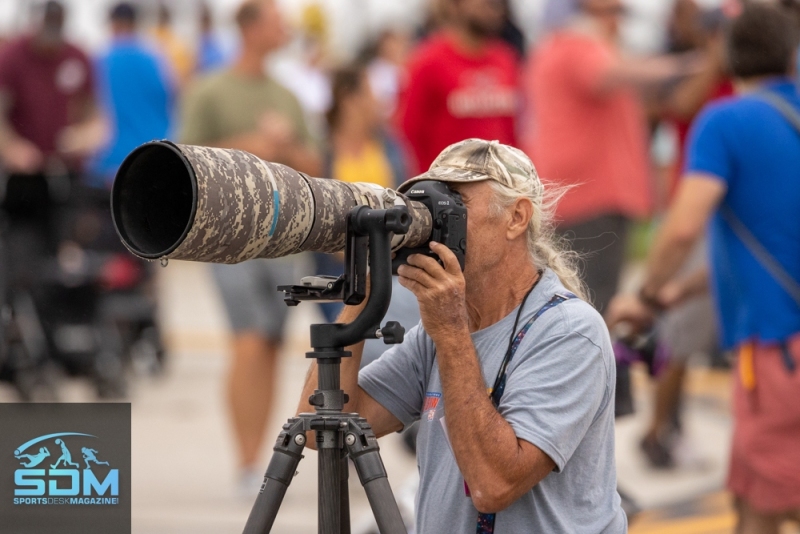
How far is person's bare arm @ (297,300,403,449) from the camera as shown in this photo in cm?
265

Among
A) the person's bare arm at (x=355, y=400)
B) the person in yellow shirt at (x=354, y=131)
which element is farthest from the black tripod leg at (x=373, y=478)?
the person in yellow shirt at (x=354, y=131)

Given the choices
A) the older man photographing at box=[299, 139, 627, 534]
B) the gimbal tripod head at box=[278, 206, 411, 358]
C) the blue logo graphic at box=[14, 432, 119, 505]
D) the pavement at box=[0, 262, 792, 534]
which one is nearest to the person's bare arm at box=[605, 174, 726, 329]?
the pavement at box=[0, 262, 792, 534]

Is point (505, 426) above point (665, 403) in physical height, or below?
below

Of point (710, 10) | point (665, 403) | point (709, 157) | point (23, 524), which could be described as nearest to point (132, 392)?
point (665, 403)

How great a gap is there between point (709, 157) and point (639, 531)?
5.40ft

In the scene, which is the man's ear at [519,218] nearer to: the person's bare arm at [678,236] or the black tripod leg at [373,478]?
the black tripod leg at [373,478]

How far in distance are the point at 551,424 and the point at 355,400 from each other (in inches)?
19.5

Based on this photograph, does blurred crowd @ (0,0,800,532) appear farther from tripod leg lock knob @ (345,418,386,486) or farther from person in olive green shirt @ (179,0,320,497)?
tripod leg lock knob @ (345,418,386,486)

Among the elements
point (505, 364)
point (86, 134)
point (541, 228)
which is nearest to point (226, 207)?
point (505, 364)

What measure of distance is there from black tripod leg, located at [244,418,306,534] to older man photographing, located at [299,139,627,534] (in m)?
0.26

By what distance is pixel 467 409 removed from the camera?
7.69 feet

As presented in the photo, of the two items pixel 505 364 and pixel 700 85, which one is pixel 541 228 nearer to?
pixel 505 364

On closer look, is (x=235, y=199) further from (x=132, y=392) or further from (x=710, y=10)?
(x=132, y=392)

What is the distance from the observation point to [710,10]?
5.85 m
